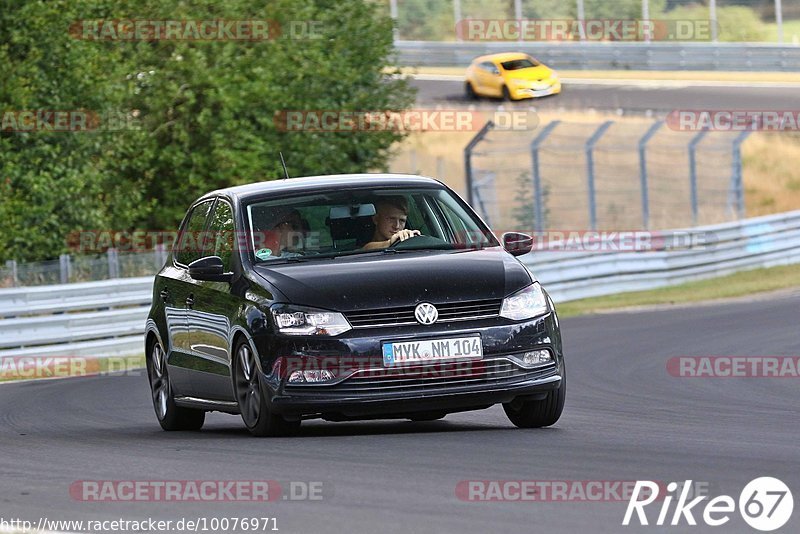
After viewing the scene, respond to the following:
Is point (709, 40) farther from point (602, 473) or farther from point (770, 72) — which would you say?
point (602, 473)

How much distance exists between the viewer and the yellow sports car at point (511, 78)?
2041 inches

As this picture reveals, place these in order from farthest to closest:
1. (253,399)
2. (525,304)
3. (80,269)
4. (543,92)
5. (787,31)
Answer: (787,31) → (543,92) → (80,269) → (253,399) → (525,304)

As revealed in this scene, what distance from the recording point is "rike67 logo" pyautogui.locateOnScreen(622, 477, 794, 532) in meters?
6.50

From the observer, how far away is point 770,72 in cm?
5281

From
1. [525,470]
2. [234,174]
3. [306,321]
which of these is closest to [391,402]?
[306,321]

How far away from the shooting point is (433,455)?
8703 mm

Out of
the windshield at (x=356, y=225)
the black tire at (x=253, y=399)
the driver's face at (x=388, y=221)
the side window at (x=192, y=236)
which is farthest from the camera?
the side window at (x=192, y=236)

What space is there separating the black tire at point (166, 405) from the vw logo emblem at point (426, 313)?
2.81 m

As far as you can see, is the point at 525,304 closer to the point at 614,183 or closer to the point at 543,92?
the point at 614,183

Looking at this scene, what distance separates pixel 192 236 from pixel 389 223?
182cm

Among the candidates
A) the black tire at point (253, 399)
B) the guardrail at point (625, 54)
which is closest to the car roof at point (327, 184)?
the black tire at point (253, 399)

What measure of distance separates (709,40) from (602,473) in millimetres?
50777

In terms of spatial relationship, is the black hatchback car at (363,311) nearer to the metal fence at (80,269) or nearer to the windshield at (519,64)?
the metal fence at (80,269)

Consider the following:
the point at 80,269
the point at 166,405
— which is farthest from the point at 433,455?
the point at 80,269
